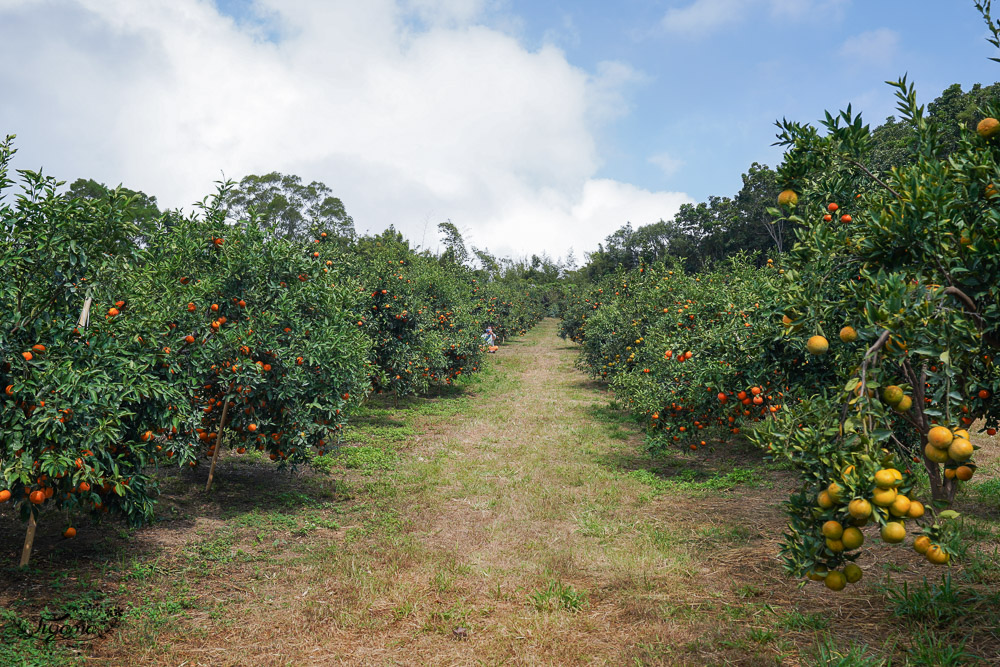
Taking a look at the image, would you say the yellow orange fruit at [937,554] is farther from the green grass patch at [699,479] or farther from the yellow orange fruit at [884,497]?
the green grass patch at [699,479]

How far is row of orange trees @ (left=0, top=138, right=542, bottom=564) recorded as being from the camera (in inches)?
165

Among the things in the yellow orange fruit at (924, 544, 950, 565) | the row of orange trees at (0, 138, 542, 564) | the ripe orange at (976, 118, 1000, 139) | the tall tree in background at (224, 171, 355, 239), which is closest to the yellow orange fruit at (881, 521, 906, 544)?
the yellow orange fruit at (924, 544, 950, 565)

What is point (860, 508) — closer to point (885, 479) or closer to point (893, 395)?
point (885, 479)

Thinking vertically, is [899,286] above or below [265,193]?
below

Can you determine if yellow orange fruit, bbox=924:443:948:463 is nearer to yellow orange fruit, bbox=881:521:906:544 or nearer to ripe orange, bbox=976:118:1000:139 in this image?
yellow orange fruit, bbox=881:521:906:544

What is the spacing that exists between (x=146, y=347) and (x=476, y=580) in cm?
339

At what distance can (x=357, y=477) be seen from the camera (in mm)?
8578

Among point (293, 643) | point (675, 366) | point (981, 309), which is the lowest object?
point (293, 643)

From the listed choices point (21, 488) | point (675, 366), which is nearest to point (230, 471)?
point (21, 488)

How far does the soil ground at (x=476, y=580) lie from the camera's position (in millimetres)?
4027

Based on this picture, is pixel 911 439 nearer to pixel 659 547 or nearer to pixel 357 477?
pixel 659 547

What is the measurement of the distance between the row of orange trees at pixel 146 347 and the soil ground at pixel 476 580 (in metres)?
0.65

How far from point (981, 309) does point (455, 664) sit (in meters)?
3.61

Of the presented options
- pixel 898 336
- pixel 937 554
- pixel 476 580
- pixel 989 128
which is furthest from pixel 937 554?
pixel 476 580
